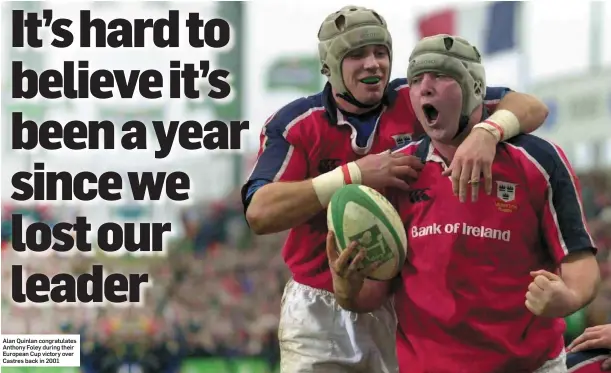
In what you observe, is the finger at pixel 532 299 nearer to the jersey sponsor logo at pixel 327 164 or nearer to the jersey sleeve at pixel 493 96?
the jersey sleeve at pixel 493 96

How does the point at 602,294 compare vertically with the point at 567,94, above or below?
below

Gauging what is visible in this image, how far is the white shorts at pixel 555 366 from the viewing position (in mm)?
2336

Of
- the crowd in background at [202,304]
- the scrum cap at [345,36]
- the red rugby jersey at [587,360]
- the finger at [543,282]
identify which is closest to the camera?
the finger at [543,282]

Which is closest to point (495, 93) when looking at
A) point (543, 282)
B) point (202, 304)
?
point (543, 282)

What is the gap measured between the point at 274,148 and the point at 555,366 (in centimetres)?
106

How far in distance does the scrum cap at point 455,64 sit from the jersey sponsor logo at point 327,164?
1.82ft

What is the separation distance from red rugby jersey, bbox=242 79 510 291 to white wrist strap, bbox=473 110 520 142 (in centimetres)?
45

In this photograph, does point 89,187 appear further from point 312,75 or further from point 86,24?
point 312,75

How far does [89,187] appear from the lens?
4914 mm

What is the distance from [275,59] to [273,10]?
861mm

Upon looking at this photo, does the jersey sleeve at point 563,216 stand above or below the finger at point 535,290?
above

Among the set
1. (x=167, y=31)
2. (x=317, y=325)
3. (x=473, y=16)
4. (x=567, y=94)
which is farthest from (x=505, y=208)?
(x=567, y=94)


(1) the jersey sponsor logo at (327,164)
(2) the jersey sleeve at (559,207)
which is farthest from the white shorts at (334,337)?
(2) the jersey sleeve at (559,207)

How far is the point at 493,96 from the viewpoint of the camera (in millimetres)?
2773
